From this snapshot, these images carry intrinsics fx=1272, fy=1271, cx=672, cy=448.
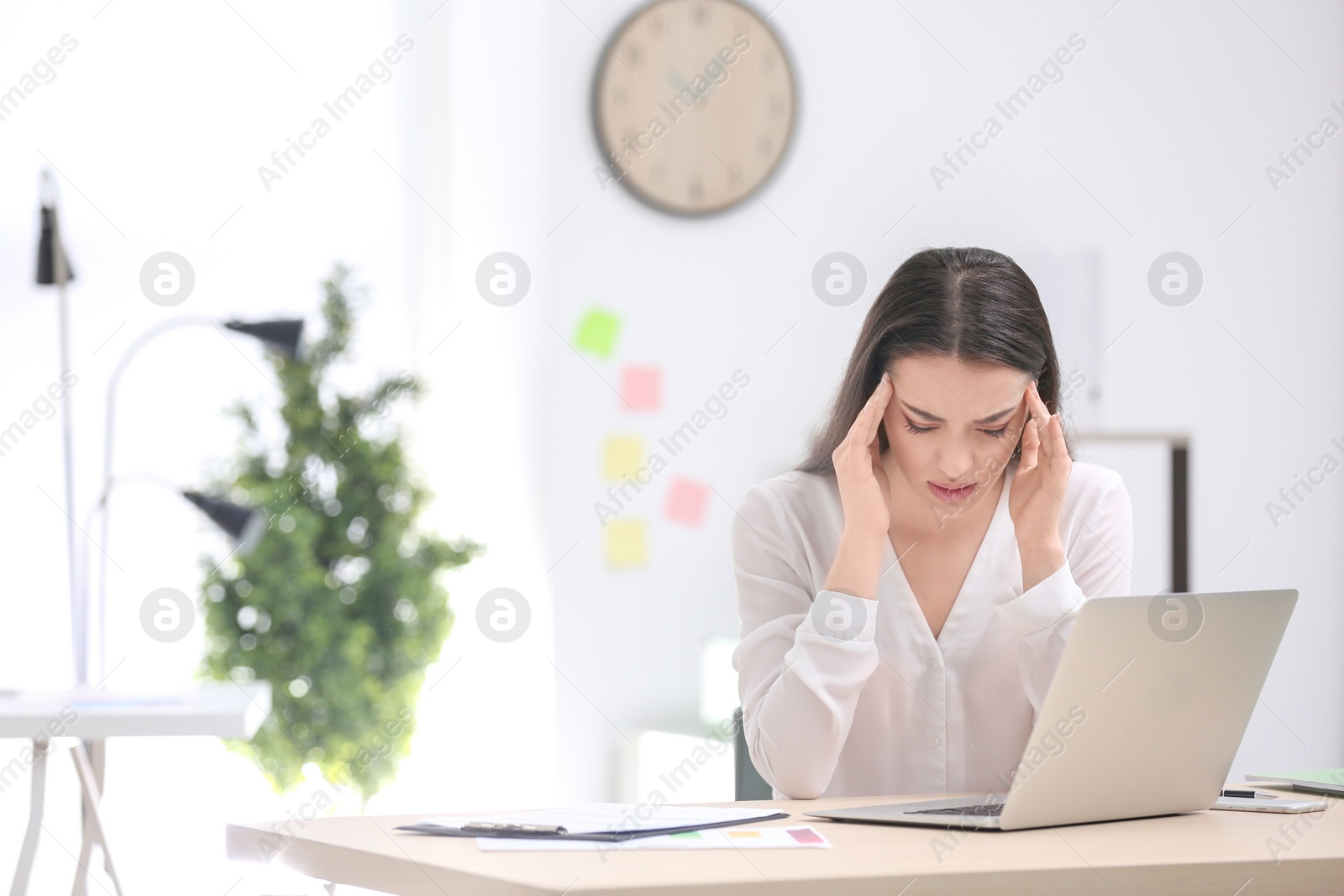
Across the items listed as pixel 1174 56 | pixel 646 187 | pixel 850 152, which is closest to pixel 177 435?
pixel 646 187

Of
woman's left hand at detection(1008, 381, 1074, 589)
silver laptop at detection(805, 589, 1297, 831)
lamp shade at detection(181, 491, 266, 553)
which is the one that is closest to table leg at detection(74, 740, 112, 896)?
lamp shade at detection(181, 491, 266, 553)

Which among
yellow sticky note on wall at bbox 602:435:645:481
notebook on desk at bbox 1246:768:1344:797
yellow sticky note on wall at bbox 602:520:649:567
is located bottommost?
notebook on desk at bbox 1246:768:1344:797

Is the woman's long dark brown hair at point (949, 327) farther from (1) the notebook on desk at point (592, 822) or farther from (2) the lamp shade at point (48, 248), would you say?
(2) the lamp shade at point (48, 248)

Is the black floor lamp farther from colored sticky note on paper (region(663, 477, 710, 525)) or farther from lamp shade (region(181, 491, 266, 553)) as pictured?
colored sticky note on paper (region(663, 477, 710, 525))

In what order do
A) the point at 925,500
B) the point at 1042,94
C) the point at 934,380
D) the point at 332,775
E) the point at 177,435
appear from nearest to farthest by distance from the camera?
the point at 934,380 → the point at 925,500 → the point at 332,775 → the point at 177,435 → the point at 1042,94

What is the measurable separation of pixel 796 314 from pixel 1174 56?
119 cm

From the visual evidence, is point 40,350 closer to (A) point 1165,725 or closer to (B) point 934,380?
(B) point 934,380

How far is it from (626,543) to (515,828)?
6.29 ft

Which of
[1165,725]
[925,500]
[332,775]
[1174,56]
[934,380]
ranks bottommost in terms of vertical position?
[332,775]

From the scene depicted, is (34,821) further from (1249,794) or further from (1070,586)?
(1249,794)

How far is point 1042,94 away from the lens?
10.3 ft

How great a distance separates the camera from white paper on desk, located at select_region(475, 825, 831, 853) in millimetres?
937

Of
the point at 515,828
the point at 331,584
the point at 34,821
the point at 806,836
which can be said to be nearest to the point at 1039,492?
the point at 806,836

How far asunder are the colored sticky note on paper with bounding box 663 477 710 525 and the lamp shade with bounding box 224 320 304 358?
0.97 m
